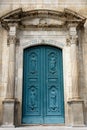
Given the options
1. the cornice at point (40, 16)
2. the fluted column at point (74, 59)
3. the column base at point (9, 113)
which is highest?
the cornice at point (40, 16)

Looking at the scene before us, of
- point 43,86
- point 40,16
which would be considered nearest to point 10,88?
point 43,86

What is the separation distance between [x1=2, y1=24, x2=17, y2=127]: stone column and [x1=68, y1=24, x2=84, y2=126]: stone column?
1915 mm

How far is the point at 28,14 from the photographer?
9.57 m

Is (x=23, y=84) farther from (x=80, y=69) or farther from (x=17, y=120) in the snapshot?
(x=80, y=69)

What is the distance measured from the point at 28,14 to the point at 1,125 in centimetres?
394

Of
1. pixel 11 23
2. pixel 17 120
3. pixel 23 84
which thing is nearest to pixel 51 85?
pixel 23 84

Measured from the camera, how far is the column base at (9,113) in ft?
28.0

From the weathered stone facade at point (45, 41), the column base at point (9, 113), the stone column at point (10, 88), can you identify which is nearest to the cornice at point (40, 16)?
the weathered stone facade at point (45, 41)

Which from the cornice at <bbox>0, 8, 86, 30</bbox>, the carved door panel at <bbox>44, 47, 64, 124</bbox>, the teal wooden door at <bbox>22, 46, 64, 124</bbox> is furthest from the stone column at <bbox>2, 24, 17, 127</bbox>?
the carved door panel at <bbox>44, 47, 64, 124</bbox>

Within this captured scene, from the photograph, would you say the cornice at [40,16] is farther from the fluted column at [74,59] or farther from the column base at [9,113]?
the column base at [9,113]

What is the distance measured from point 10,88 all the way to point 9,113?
0.83 m

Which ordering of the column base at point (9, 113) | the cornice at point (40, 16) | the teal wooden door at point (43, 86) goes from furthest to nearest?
1. the cornice at point (40, 16)
2. the teal wooden door at point (43, 86)
3. the column base at point (9, 113)

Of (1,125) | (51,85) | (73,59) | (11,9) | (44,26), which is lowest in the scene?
(1,125)

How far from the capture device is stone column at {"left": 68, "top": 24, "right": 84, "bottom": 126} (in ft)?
28.3
